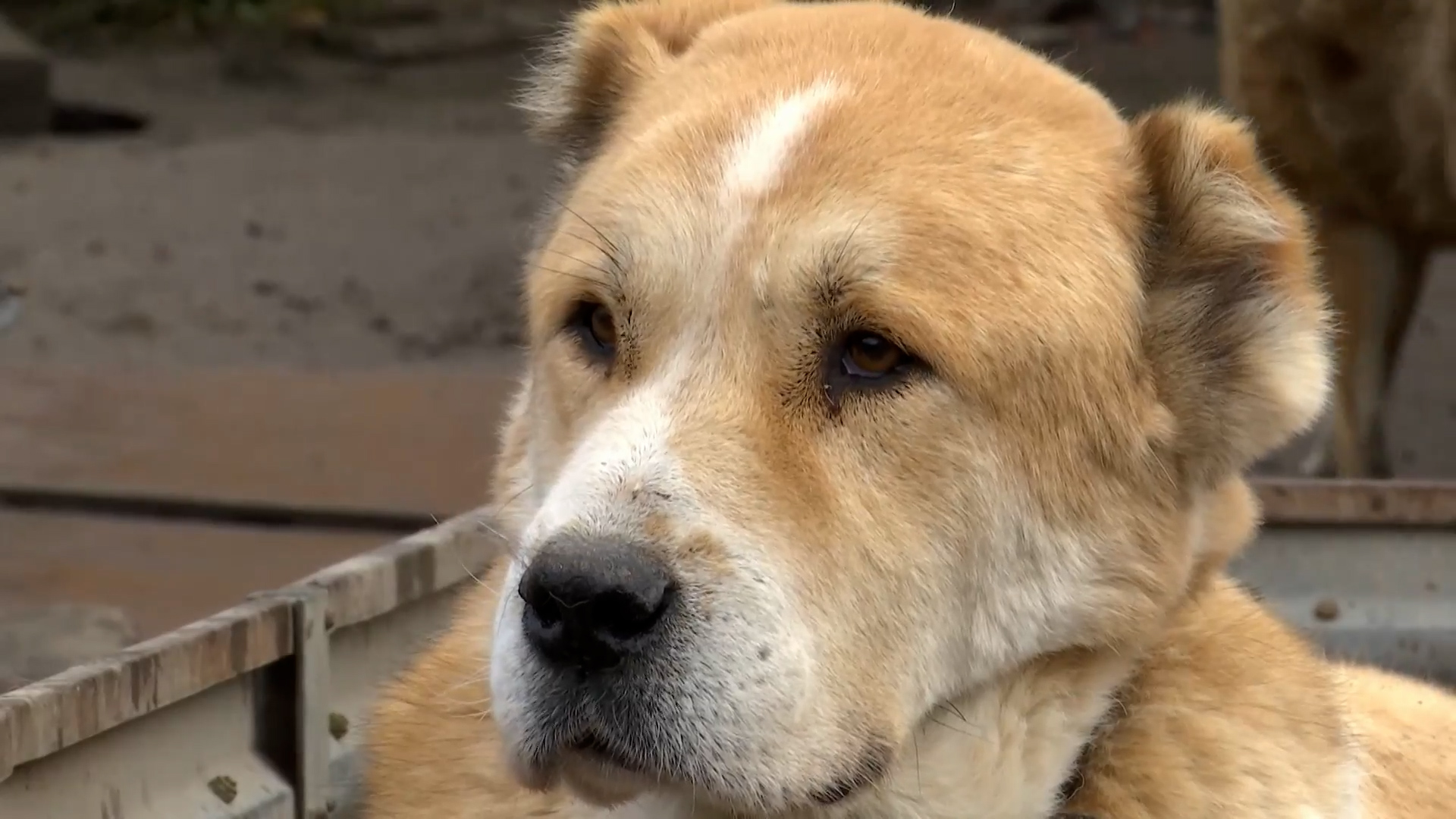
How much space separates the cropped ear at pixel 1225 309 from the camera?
8.93ft

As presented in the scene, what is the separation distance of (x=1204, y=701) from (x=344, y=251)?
8.33 meters

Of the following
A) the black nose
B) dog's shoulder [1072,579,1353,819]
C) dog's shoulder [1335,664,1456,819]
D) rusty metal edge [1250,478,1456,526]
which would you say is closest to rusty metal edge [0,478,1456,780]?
rusty metal edge [1250,478,1456,526]

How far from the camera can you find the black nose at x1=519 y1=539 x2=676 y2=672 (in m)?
2.27

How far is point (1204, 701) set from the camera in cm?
277

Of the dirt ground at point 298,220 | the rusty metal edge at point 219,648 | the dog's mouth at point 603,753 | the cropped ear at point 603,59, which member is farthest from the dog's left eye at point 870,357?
the dirt ground at point 298,220

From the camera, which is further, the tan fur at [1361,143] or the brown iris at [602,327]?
the tan fur at [1361,143]

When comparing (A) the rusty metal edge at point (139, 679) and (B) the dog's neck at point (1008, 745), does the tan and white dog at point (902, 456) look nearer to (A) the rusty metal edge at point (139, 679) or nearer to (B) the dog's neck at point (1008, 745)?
(B) the dog's neck at point (1008, 745)

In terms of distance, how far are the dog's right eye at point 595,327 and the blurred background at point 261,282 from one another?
701mm

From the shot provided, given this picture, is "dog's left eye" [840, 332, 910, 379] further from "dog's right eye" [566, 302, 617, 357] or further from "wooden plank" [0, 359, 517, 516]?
"wooden plank" [0, 359, 517, 516]

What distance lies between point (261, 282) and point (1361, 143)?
5539mm

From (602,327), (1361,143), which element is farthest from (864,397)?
(1361,143)

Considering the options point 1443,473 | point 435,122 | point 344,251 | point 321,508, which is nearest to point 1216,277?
point 321,508

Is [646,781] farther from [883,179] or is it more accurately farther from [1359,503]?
[1359,503]

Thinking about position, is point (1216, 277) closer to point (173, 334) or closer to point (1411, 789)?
point (1411, 789)
